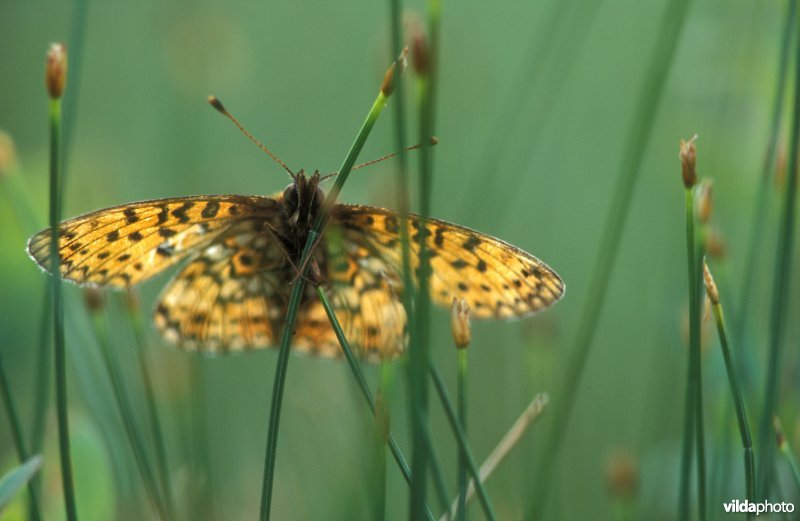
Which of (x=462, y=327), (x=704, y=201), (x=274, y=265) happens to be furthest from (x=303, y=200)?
(x=704, y=201)

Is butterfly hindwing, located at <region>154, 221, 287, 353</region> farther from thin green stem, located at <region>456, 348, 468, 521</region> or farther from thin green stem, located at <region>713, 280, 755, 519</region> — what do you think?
thin green stem, located at <region>713, 280, 755, 519</region>

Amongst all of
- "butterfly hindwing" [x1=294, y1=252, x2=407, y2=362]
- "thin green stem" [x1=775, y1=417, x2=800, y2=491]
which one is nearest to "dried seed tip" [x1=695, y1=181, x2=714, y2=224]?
"thin green stem" [x1=775, y1=417, x2=800, y2=491]

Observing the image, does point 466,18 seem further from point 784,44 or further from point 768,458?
point 768,458

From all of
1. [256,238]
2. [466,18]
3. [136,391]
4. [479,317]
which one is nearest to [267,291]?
[256,238]

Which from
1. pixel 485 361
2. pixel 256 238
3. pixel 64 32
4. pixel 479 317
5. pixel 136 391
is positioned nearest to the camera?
pixel 479 317

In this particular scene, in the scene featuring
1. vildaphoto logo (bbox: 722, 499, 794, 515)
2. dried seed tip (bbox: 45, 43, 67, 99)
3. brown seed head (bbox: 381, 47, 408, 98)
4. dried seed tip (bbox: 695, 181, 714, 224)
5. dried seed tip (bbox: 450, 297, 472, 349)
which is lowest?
vildaphoto logo (bbox: 722, 499, 794, 515)

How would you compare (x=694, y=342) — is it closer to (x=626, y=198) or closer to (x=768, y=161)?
(x=626, y=198)

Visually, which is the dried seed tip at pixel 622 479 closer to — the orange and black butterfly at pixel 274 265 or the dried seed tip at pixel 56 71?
the orange and black butterfly at pixel 274 265
